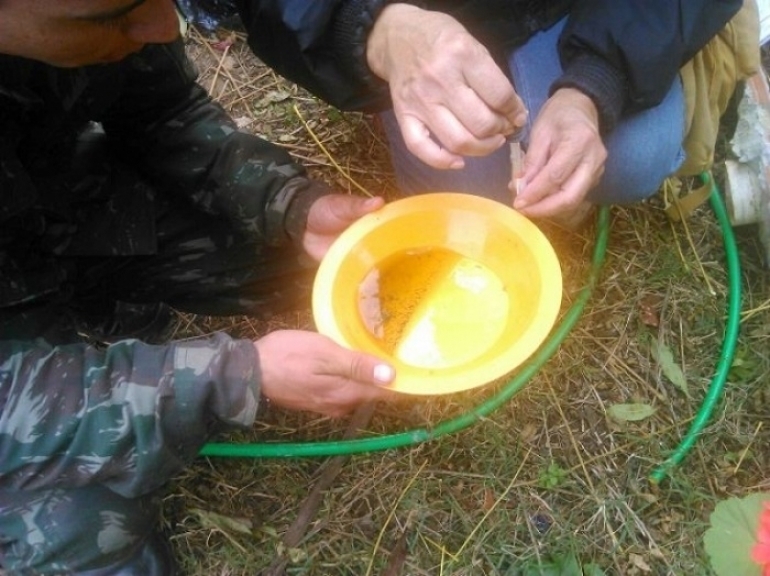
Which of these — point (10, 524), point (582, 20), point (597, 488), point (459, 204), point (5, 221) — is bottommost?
point (597, 488)

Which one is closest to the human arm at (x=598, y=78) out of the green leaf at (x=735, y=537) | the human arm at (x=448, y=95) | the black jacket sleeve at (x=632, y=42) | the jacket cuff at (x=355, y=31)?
the black jacket sleeve at (x=632, y=42)

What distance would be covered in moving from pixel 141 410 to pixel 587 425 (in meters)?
1.02

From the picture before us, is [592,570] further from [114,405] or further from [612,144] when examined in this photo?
[114,405]

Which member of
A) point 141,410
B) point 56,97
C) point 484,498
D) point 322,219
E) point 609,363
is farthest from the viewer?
point 609,363

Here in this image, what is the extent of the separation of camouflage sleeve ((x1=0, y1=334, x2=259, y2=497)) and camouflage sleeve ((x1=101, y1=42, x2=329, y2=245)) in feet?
1.47

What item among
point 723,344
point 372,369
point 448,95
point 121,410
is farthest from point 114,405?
point 723,344

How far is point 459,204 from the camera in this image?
153 centimetres

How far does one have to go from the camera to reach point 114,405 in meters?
1.29

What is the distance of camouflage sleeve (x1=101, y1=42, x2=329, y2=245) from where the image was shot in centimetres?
171

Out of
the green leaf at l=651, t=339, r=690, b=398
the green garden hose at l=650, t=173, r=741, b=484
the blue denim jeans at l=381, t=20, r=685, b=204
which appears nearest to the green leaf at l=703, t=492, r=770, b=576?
the green garden hose at l=650, t=173, r=741, b=484

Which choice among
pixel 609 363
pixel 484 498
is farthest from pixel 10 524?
pixel 609 363

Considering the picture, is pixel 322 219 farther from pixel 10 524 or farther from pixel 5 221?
pixel 10 524

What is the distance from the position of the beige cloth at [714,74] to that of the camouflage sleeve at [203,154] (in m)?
0.78

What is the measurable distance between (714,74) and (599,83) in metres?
0.30
